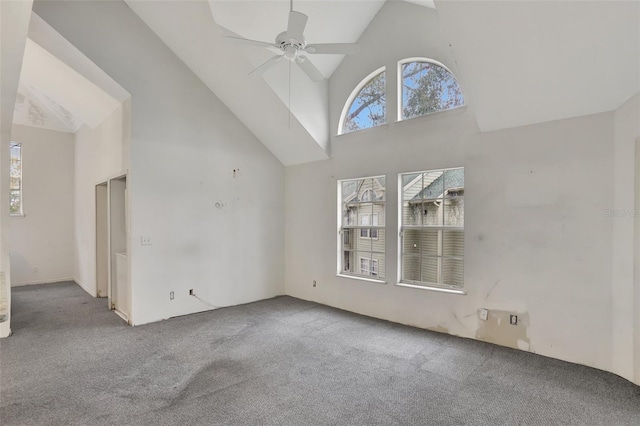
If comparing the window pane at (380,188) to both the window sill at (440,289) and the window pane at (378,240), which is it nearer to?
the window pane at (378,240)

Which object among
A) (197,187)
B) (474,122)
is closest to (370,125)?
(474,122)

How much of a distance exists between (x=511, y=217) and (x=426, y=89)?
197 cm

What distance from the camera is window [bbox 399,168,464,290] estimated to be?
3.98 meters

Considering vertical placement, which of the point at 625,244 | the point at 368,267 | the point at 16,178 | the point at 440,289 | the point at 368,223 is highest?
the point at 16,178

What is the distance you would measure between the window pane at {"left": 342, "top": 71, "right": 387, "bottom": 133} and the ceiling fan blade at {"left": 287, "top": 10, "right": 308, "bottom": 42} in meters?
2.18

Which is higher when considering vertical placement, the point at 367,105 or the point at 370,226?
the point at 367,105

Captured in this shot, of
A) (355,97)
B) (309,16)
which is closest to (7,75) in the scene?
(309,16)

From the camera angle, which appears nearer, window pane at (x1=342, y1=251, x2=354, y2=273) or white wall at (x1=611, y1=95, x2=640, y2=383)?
white wall at (x1=611, y1=95, x2=640, y2=383)

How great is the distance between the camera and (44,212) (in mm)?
7035

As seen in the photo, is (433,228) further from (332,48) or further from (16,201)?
(16,201)

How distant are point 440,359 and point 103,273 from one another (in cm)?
579

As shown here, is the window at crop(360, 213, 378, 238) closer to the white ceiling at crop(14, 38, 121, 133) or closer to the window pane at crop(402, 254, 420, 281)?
the window pane at crop(402, 254, 420, 281)

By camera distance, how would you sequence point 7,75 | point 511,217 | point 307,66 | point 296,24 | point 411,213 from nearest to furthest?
point 296,24
point 7,75
point 307,66
point 511,217
point 411,213

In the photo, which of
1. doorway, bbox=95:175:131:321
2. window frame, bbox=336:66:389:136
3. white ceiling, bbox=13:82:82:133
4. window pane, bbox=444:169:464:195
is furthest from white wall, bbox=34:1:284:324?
window pane, bbox=444:169:464:195
